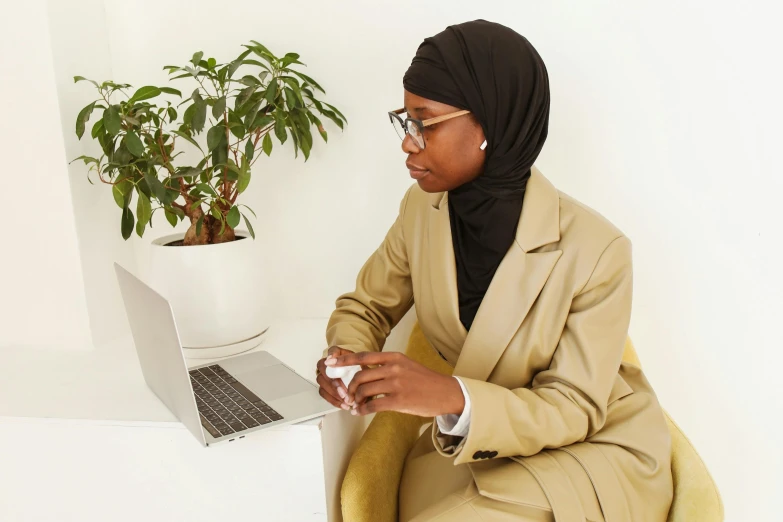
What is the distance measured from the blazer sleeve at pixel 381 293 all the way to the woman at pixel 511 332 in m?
0.14

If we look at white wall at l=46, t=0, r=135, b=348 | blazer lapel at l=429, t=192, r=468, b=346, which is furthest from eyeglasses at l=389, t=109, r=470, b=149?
white wall at l=46, t=0, r=135, b=348

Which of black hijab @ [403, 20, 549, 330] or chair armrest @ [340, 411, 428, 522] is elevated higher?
black hijab @ [403, 20, 549, 330]

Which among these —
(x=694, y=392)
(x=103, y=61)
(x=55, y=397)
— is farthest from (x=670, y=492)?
(x=103, y=61)

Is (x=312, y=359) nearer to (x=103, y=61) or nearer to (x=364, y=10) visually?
(x=364, y=10)

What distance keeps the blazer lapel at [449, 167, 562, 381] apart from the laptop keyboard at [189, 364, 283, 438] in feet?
1.23

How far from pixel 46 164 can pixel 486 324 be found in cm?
115

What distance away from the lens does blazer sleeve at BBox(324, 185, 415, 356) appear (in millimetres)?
1464

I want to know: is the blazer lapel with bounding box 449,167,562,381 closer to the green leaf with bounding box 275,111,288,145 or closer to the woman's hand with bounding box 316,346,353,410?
the woman's hand with bounding box 316,346,353,410

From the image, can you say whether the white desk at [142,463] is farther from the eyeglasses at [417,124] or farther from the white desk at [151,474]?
the eyeglasses at [417,124]

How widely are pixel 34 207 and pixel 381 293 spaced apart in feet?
3.00

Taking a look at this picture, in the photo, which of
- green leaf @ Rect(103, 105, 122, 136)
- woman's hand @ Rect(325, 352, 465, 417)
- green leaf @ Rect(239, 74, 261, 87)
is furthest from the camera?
green leaf @ Rect(239, 74, 261, 87)

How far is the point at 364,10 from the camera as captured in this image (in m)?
1.72

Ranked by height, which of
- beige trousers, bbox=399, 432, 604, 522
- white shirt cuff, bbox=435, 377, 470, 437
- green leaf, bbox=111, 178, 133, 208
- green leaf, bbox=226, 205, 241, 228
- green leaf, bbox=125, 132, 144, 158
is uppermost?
green leaf, bbox=125, 132, 144, 158

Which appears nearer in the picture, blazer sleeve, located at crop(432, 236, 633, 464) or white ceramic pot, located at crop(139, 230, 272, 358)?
blazer sleeve, located at crop(432, 236, 633, 464)
